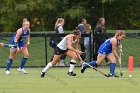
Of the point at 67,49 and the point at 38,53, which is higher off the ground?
the point at 67,49

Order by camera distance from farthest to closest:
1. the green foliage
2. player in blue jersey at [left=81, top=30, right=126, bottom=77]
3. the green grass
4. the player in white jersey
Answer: the green foliage, the green grass, the player in white jersey, player in blue jersey at [left=81, top=30, right=126, bottom=77]

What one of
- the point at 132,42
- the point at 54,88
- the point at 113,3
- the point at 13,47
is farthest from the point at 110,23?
the point at 54,88

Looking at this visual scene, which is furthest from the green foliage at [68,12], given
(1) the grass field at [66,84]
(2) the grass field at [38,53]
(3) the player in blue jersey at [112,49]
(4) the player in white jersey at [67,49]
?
(1) the grass field at [66,84]

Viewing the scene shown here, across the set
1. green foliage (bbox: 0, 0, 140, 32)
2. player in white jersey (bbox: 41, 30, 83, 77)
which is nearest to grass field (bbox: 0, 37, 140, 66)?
player in white jersey (bbox: 41, 30, 83, 77)

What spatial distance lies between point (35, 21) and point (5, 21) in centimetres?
214

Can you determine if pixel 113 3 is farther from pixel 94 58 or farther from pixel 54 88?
pixel 54 88

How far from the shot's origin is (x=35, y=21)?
44000mm

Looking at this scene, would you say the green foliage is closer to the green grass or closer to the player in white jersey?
the green grass

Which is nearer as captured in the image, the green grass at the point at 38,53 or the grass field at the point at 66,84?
the grass field at the point at 66,84

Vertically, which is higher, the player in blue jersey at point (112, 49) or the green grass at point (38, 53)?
the player in blue jersey at point (112, 49)

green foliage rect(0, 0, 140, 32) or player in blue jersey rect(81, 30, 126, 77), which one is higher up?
player in blue jersey rect(81, 30, 126, 77)

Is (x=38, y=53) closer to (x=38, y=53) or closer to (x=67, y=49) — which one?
(x=38, y=53)

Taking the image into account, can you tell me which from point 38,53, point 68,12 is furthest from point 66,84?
point 68,12

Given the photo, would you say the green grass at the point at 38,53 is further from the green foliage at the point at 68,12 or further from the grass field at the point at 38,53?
the green foliage at the point at 68,12
